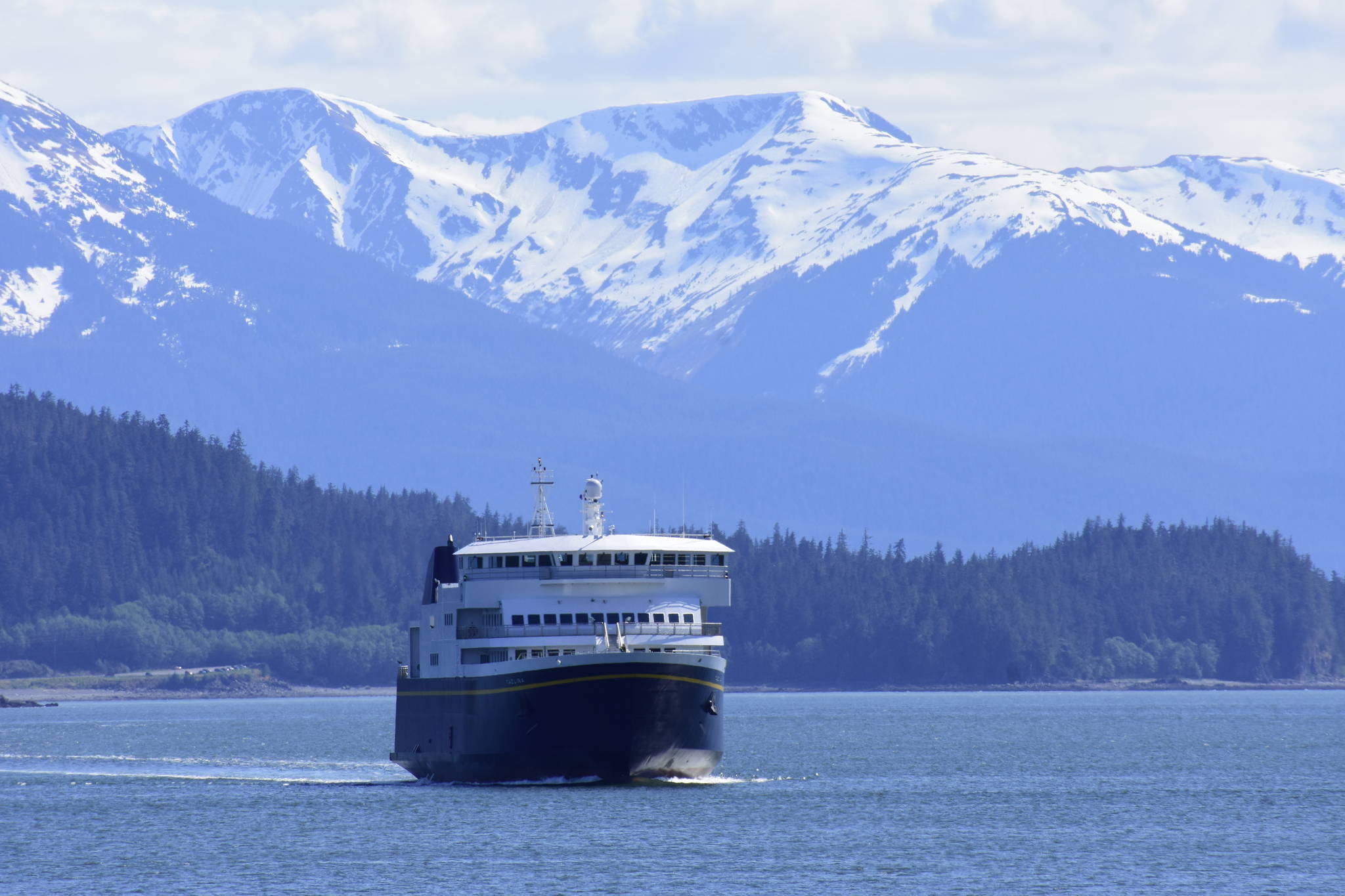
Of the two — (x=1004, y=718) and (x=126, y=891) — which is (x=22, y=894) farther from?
(x=1004, y=718)

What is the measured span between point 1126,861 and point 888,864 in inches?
318

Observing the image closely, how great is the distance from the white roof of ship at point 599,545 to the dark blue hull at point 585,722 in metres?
5.25

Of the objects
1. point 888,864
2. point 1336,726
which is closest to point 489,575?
point 888,864

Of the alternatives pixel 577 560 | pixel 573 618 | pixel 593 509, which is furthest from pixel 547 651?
pixel 593 509

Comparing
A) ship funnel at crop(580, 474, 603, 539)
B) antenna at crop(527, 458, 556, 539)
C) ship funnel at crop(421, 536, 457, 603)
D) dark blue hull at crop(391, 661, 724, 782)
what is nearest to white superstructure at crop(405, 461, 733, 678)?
ship funnel at crop(580, 474, 603, 539)

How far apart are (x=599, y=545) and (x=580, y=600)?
2.32 meters

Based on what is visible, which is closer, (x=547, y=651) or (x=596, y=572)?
(x=547, y=651)

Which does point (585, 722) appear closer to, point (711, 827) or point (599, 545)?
point (711, 827)

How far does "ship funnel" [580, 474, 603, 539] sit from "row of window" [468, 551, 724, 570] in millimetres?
1819

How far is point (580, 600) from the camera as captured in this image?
95.5 m

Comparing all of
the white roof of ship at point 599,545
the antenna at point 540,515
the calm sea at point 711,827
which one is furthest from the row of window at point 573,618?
the antenna at point 540,515

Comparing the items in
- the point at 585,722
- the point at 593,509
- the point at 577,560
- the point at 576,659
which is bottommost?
the point at 585,722

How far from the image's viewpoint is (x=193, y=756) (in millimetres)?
138250

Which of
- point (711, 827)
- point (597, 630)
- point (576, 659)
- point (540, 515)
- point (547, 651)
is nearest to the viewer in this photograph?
point (711, 827)
